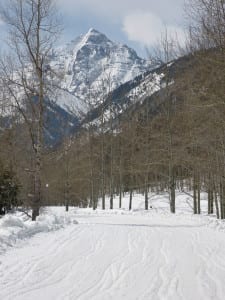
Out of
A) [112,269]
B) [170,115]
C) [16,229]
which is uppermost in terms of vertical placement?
[170,115]

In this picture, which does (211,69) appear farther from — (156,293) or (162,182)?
(162,182)

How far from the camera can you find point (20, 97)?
17.9m

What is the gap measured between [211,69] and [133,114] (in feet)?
108

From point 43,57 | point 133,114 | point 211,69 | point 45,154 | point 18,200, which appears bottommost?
point 18,200

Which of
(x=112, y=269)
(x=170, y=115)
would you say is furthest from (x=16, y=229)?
(x=170, y=115)

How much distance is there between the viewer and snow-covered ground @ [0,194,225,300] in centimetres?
615

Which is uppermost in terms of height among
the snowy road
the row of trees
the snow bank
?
the row of trees

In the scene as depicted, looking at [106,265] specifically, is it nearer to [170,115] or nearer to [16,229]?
[16,229]

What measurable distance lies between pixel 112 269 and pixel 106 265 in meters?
0.38

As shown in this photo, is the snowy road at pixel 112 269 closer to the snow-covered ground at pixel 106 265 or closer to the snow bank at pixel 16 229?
the snow-covered ground at pixel 106 265

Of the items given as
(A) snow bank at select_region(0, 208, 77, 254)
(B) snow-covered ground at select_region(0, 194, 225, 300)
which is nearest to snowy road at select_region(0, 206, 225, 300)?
(B) snow-covered ground at select_region(0, 194, 225, 300)

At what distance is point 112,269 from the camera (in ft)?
25.6

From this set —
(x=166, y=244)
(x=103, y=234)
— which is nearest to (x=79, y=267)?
(x=166, y=244)

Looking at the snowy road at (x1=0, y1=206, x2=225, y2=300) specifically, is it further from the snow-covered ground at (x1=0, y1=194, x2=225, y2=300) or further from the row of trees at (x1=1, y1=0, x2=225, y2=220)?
the row of trees at (x1=1, y1=0, x2=225, y2=220)
